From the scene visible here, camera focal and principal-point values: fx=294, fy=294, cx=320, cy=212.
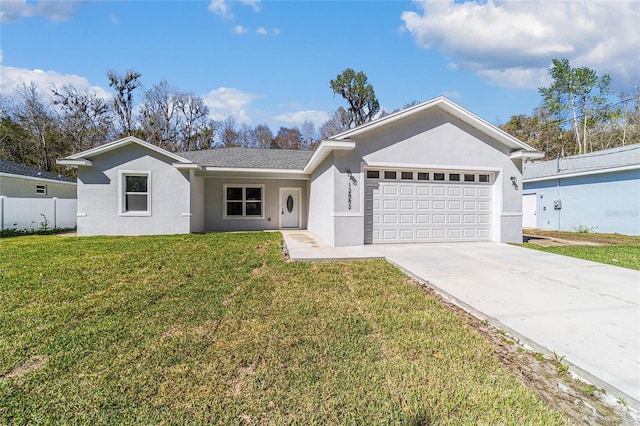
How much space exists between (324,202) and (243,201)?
19.3 ft

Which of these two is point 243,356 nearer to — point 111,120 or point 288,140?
point 111,120

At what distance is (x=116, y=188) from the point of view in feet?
38.7

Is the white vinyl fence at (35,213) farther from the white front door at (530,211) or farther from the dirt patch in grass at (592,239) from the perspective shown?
the white front door at (530,211)

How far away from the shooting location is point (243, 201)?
14586 millimetres

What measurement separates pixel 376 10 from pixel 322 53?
10.3 feet

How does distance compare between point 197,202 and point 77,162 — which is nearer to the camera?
point 77,162

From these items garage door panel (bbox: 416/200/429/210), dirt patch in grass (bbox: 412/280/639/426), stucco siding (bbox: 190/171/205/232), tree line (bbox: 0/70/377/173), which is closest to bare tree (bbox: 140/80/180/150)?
tree line (bbox: 0/70/377/173)

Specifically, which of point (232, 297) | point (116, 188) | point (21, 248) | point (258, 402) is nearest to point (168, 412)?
point (258, 402)

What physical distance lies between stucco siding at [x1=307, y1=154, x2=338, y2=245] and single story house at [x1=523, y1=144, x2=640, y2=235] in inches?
529

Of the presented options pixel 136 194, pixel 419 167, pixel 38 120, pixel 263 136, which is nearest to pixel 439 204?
pixel 419 167

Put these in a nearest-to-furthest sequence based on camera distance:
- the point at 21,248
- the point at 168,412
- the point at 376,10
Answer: the point at 168,412 → the point at 21,248 → the point at 376,10

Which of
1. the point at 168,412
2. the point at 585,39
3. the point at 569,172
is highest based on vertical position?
the point at 585,39

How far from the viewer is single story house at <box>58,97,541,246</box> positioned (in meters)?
8.89

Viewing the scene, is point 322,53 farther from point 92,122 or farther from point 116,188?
point 92,122
